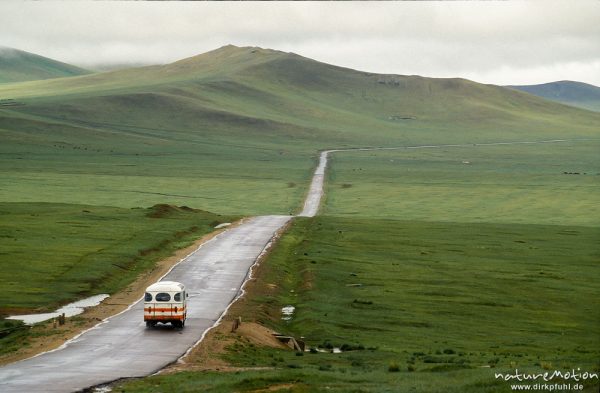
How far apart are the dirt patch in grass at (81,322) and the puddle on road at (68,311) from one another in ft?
2.26

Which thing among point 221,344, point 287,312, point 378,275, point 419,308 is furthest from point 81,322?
point 378,275

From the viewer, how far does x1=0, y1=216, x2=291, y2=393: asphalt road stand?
135ft

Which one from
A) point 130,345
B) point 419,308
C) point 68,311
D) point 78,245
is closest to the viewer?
point 130,345

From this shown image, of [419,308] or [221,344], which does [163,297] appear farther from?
[419,308]

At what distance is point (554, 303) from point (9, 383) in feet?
145

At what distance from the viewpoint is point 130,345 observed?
165ft

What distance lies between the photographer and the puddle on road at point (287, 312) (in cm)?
6488

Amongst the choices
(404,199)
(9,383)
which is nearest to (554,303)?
(9,383)

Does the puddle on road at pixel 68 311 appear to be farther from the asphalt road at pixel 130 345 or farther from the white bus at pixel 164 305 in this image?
the white bus at pixel 164 305

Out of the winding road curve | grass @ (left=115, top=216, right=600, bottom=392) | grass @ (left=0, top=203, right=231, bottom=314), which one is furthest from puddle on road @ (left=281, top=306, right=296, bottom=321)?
grass @ (left=0, top=203, right=231, bottom=314)

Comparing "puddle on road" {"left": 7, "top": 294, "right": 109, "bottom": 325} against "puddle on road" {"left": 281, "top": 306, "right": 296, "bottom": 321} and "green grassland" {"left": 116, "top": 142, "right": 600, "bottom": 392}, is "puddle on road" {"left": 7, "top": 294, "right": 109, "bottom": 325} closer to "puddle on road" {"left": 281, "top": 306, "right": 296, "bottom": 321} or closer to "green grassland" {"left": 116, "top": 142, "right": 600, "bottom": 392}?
"green grassland" {"left": 116, "top": 142, "right": 600, "bottom": 392}

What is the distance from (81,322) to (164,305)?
5682 millimetres

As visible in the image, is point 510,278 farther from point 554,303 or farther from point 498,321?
point 498,321

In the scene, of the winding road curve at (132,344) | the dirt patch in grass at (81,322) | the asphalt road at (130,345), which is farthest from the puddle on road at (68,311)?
the asphalt road at (130,345)
